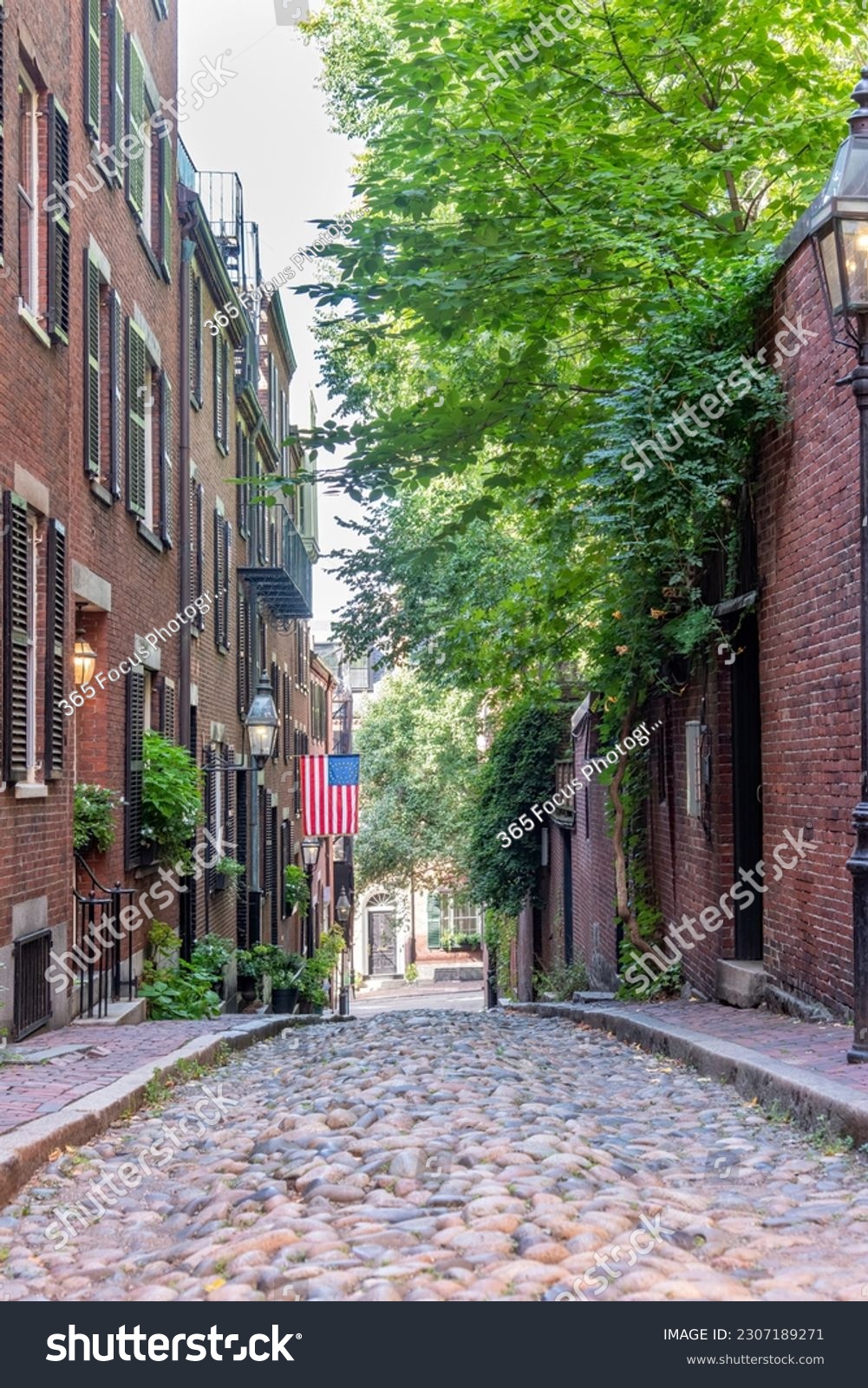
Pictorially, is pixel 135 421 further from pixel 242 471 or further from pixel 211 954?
pixel 242 471

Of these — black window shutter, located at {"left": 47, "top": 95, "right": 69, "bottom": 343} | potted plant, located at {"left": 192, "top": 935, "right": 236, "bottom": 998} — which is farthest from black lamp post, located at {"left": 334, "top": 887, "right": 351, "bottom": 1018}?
black window shutter, located at {"left": 47, "top": 95, "right": 69, "bottom": 343}

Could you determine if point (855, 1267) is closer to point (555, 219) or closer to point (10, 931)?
point (10, 931)

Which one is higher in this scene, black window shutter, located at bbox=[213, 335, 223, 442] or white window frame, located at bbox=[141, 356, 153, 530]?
black window shutter, located at bbox=[213, 335, 223, 442]

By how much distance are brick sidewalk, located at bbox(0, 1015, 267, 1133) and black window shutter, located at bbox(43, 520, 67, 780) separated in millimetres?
1938

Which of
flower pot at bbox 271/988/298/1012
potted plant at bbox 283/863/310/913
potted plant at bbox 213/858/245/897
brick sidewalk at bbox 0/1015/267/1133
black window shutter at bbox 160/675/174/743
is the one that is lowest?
flower pot at bbox 271/988/298/1012

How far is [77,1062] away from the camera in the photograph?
9.19 meters

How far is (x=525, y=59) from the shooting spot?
1213 centimetres

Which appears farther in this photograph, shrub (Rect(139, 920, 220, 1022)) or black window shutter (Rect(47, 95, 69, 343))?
shrub (Rect(139, 920, 220, 1022))

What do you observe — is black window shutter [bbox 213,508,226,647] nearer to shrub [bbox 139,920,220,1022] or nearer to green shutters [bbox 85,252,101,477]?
shrub [bbox 139,920,220,1022]

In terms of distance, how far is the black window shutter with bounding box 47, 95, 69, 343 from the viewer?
11.0 metres

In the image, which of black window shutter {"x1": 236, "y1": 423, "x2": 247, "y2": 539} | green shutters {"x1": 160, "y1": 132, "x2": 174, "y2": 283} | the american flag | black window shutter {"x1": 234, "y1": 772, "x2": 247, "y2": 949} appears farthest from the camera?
the american flag

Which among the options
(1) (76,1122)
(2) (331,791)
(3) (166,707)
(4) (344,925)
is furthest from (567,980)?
(4) (344,925)

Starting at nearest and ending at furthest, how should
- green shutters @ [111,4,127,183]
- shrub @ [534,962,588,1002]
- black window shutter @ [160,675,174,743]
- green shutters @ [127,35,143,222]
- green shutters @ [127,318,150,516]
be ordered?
green shutters @ [111,4,127,183] < green shutters @ [127,318,150,516] < green shutters @ [127,35,143,222] < black window shutter @ [160,675,174,743] < shrub @ [534,962,588,1002]
